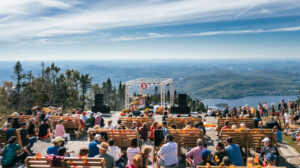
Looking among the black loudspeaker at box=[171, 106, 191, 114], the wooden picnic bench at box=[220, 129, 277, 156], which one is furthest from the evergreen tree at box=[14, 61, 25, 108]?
the wooden picnic bench at box=[220, 129, 277, 156]

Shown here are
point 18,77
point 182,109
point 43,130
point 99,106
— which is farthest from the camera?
point 18,77

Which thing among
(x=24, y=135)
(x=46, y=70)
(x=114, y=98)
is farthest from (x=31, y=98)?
(x=24, y=135)

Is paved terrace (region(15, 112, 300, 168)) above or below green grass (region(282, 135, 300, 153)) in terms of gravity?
above

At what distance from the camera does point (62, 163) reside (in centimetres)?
454

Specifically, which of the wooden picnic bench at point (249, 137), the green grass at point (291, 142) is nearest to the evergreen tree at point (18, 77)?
the wooden picnic bench at point (249, 137)

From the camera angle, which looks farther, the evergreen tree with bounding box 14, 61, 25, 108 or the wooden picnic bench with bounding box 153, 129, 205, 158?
the evergreen tree with bounding box 14, 61, 25, 108

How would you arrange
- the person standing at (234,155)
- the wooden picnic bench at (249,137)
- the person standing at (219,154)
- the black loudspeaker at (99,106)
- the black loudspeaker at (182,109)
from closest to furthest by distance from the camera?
the person standing at (219,154) < the person standing at (234,155) < the wooden picnic bench at (249,137) < the black loudspeaker at (99,106) < the black loudspeaker at (182,109)

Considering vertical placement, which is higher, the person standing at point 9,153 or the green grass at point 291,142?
the person standing at point 9,153

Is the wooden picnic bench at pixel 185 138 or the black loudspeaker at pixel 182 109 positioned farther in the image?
the black loudspeaker at pixel 182 109

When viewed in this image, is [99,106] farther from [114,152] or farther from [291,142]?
[291,142]

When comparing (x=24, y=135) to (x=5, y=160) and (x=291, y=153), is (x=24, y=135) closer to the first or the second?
(x=5, y=160)

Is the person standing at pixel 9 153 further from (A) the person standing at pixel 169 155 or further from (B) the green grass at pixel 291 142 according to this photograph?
(B) the green grass at pixel 291 142

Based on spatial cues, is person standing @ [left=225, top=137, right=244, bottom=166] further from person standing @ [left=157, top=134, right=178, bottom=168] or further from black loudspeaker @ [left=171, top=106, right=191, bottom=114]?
black loudspeaker @ [left=171, top=106, right=191, bottom=114]

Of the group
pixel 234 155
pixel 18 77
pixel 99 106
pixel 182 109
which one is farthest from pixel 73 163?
pixel 18 77
